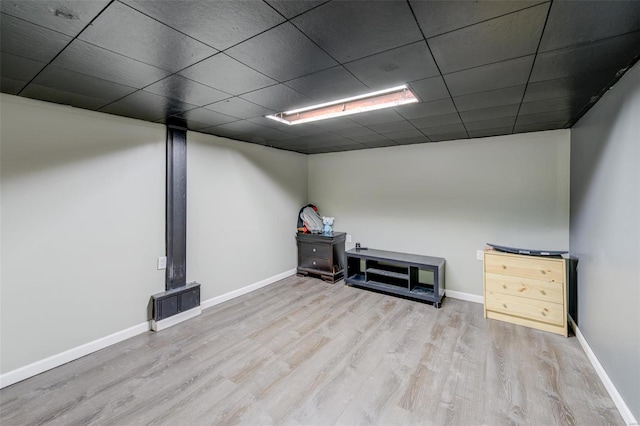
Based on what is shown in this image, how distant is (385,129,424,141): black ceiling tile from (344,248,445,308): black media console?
1.65m

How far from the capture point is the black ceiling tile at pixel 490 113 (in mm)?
2492

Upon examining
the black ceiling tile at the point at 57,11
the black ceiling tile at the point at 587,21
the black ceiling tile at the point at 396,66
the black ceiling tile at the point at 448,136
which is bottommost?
the black ceiling tile at the point at 57,11

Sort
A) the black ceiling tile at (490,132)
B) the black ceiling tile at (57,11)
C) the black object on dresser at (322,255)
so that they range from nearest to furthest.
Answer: the black ceiling tile at (57,11), the black ceiling tile at (490,132), the black object on dresser at (322,255)

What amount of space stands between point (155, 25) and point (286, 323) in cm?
280

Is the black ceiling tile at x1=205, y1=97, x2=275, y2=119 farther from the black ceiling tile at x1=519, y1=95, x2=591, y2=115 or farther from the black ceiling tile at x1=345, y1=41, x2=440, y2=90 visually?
the black ceiling tile at x1=519, y1=95, x2=591, y2=115

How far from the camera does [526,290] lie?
9.76 feet

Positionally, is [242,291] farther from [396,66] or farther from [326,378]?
[396,66]

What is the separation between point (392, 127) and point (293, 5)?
2225 millimetres

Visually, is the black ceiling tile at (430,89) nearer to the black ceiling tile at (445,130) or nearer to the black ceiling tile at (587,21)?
the black ceiling tile at (587,21)

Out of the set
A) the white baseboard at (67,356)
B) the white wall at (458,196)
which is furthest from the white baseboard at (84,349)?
the white wall at (458,196)

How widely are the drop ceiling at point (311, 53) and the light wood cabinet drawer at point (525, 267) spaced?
1484 mm

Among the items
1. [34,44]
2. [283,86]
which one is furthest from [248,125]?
[34,44]

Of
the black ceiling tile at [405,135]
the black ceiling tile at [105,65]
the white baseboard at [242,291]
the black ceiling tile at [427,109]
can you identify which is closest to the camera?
the black ceiling tile at [105,65]

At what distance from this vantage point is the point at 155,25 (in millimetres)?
1318
